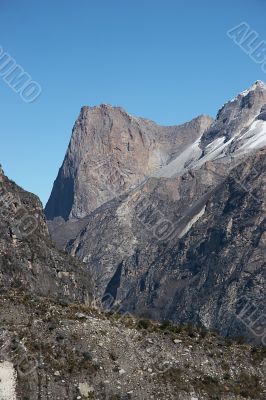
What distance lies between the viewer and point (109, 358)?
53.6 m

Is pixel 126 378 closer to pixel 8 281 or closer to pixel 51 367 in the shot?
pixel 51 367

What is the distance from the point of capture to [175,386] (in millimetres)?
52812

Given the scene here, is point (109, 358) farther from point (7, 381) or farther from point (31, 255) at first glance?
point (31, 255)

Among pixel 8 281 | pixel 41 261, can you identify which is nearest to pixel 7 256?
pixel 8 281

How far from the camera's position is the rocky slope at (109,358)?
5162cm

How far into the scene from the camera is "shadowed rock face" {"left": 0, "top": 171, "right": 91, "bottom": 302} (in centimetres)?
9419

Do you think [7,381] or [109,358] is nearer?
[7,381]

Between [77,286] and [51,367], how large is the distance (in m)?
67.1

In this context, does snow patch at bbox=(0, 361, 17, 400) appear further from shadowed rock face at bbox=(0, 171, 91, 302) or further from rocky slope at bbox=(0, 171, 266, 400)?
shadowed rock face at bbox=(0, 171, 91, 302)

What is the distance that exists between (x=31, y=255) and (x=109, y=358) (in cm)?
5159

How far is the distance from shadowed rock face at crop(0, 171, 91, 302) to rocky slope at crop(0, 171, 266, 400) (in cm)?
2846

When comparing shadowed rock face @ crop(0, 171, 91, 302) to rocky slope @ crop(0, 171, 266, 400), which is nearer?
rocky slope @ crop(0, 171, 266, 400)

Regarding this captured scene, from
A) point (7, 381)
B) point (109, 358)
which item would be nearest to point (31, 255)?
point (109, 358)

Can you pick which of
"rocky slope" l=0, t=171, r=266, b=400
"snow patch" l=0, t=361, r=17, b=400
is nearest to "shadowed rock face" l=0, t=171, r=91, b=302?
"rocky slope" l=0, t=171, r=266, b=400
